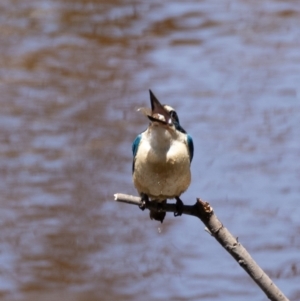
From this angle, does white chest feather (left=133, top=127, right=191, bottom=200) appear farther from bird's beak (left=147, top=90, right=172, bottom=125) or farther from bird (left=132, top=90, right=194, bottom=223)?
bird's beak (left=147, top=90, right=172, bottom=125)

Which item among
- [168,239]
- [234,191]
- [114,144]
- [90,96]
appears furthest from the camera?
[90,96]

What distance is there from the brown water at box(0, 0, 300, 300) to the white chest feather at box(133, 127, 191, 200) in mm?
772

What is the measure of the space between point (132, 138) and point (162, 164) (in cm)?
267

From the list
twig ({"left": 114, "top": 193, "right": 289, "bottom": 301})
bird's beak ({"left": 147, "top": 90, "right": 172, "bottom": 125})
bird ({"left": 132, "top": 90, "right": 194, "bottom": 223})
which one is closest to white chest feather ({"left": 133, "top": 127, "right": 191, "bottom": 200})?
bird ({"left": 132, "top": 90, "right": 194, "bottom": 223})

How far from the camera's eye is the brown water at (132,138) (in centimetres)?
379

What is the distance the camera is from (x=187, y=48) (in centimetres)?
567

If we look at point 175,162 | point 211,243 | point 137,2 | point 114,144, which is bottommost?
point 175,162

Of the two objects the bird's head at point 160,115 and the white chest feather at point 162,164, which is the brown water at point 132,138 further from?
the bird's head at point 160,115

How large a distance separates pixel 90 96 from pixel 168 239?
4.53ft

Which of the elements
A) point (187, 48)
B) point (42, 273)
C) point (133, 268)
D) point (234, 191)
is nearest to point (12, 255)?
point (42, 273)

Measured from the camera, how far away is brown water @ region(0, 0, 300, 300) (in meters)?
3.79

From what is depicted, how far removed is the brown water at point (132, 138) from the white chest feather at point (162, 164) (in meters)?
0.77

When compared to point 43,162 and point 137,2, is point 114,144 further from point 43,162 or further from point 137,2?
point 137,2

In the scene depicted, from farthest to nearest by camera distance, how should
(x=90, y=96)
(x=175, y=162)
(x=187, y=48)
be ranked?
1. (x=187, y=48)
2. (x=90, y=96)
3. (x=175, y=162)
